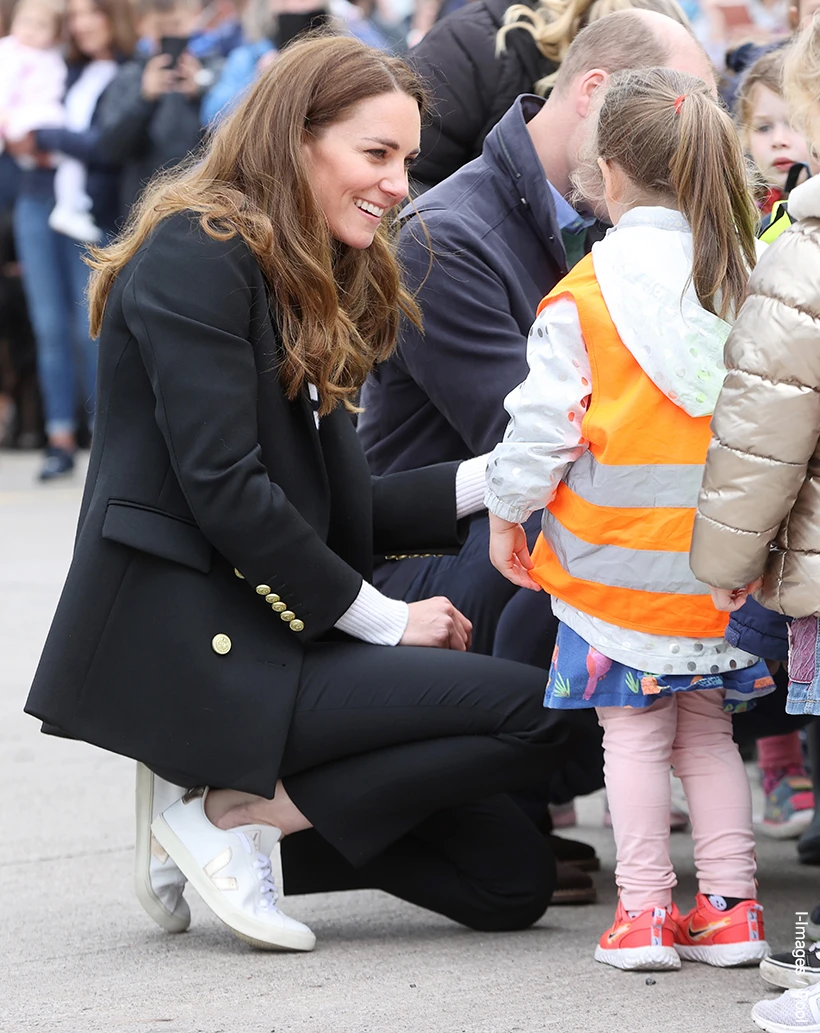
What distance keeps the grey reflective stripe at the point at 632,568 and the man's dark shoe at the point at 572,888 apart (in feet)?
2.48

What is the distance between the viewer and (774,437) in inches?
91.8

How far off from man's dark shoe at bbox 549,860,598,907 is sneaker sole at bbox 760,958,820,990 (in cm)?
67

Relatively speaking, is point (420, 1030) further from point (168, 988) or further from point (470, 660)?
point (470, 660)

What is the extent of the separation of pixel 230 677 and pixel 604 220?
4.21 feet

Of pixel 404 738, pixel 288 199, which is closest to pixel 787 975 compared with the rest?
pixel 404 738

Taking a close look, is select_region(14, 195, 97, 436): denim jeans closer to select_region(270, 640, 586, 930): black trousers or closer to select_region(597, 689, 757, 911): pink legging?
select_region(270, 640, 586, 930): black trousers

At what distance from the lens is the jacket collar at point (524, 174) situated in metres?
3.36

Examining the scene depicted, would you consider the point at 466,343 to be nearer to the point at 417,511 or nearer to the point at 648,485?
the point at 417,511

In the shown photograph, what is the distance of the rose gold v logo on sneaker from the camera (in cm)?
288

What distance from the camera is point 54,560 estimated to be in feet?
22.3

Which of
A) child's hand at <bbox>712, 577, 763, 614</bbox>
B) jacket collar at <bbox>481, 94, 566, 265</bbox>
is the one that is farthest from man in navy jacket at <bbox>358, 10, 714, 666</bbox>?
child's hand at <bbox>712, 577, 763, 614</bbox>

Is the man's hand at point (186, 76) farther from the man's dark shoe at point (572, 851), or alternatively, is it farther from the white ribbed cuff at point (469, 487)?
the man's dark shoe at point (572, 851)

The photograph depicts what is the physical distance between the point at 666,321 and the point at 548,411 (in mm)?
230

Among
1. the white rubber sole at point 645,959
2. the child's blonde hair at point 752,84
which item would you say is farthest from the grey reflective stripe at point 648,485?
the child's blonde hair at point 752,84
